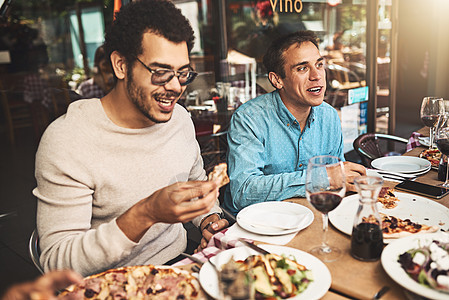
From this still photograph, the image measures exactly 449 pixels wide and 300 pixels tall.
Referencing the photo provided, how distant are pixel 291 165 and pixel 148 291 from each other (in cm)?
146

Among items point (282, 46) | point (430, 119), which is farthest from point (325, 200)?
point (430, 119)

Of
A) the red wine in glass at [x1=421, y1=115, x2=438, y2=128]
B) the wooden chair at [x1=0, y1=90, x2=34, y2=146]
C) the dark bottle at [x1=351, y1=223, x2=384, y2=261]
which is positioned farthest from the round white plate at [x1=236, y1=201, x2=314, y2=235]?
the wooden chair at [x1=0, y1=90, x2=34, y2=146]

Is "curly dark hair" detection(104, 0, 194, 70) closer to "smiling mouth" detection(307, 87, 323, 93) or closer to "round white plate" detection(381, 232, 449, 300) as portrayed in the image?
"smiling mouth" detection(307, 87, 323, 93)

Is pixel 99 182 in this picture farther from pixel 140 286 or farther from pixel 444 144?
pixel 444 144

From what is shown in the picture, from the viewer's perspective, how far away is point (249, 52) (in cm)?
399

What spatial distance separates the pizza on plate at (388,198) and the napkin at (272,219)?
0.37 meters

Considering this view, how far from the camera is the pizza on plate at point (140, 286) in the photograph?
3.49 ft

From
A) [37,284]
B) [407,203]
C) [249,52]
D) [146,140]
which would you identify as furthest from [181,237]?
[249,52]

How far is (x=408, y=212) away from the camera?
1596 millimetres

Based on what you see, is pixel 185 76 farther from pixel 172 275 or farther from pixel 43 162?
pixel 172 275

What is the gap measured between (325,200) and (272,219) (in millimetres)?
330

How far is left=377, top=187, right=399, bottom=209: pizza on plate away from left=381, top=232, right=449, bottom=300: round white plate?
0.37 m

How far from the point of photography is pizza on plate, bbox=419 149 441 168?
2.27m

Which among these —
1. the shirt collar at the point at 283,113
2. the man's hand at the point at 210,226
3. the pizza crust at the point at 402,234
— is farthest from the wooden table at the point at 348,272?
the shirt collar at the point at 283,113
